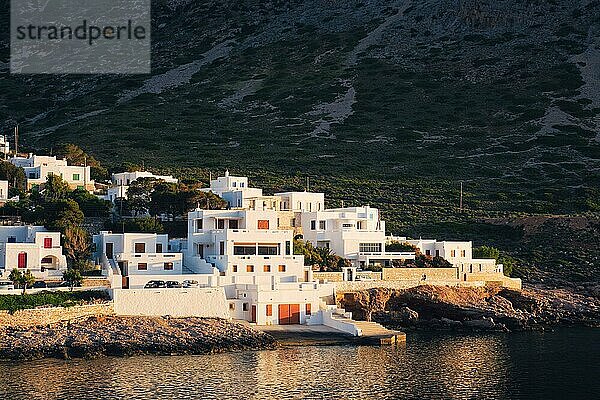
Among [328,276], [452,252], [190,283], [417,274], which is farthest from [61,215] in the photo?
[452,252]

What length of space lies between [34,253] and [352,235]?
20.5 metres

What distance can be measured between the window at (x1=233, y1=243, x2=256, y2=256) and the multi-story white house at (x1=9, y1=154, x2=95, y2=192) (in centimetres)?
2112

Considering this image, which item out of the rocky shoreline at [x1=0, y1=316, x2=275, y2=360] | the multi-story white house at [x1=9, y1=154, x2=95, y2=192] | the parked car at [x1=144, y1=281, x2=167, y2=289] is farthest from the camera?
the multi-story white house at [x1=9, y1=154, x2=95, y2=192]

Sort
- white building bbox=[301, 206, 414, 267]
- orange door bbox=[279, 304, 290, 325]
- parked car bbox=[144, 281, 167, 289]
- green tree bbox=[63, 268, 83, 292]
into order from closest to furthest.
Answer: green tree bbox=[63, 268, 83, 292], parked car bbox=[144, 281, 167, 289], orange door bbox=[279, 304, 290, 325], white building bbox=[301, 206, 414, 267]

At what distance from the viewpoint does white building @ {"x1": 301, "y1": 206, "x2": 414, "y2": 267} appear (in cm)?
6412

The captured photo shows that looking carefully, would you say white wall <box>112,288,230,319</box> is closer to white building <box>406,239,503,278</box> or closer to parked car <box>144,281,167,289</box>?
parked car <box>144,281,167,289</box>

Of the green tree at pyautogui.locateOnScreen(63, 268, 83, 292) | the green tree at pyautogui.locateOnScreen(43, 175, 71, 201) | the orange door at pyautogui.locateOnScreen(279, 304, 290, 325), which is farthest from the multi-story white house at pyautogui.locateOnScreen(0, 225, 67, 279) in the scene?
the orange door at pyautogui.locateOnScreen(279, 304, 290, 325)

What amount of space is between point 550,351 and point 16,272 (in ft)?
85.0

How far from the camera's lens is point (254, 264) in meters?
56.9

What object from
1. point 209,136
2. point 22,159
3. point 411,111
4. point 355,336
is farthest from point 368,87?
point 355,336

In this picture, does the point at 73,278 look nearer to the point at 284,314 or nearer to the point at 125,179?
the point at 284,314

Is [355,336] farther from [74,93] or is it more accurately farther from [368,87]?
[74,93]

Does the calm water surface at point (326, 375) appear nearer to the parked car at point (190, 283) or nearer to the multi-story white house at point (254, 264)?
the multi-story white house at point (254, 264)

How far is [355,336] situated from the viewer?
162 feet
